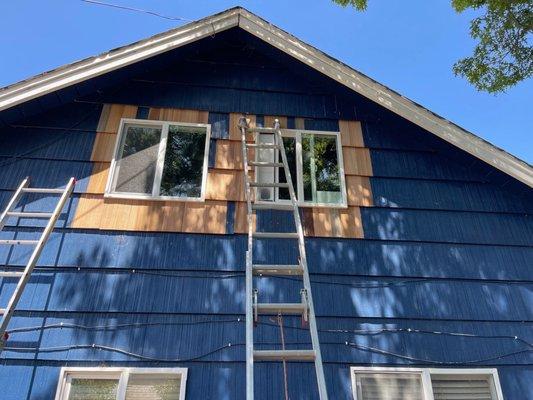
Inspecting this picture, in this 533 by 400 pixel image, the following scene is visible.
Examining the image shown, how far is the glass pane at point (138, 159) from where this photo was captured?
5043mm

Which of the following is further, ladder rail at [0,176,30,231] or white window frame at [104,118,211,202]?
white window frame at [104,118,211,202]

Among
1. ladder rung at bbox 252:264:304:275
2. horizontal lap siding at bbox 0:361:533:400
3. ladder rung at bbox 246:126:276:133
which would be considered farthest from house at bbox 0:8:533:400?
ladder rung at bbox 252:264:304:275

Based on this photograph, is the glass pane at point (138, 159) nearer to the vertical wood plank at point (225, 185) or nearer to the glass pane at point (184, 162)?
the glass pane at point (184, 162)

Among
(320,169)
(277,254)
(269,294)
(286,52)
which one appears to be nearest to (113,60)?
(286,52)

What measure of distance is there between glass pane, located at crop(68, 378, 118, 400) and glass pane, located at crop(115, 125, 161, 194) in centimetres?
205

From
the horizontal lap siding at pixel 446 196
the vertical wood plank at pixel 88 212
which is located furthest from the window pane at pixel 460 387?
the vertical wood plank at pixel 88 212

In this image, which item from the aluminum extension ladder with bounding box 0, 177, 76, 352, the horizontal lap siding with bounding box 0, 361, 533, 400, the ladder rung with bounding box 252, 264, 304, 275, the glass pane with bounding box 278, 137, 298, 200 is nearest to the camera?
the ladder rung with bounding box 252, 264, 304, 275

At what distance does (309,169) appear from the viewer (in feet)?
17.7

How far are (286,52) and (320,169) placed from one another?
1.64 meters

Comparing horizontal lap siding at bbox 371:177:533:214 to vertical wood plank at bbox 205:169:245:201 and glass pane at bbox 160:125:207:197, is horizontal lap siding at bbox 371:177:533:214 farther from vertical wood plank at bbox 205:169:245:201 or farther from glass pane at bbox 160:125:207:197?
glass pane at bbox 160:125:207:197

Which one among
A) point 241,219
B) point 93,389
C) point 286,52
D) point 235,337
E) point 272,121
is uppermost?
point 286,52

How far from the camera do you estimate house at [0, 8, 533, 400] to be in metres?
4.07

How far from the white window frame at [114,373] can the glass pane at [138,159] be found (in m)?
1.96

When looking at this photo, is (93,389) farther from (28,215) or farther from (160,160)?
(160,160)
